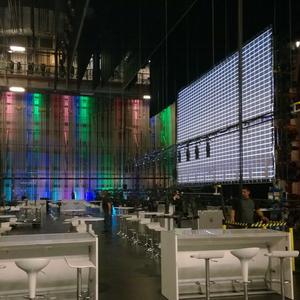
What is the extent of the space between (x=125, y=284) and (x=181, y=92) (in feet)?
34.4

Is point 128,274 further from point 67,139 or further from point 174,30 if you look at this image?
point 67,139

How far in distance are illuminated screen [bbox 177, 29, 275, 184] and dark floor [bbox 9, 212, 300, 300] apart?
3390 millimetres

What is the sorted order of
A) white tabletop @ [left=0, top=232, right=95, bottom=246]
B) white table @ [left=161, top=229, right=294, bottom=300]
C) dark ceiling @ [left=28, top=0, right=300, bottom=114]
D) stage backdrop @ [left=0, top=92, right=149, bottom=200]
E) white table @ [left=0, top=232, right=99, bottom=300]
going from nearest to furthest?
white tabletop @ [left=0, top=232, right=95, bottom=246] → white table @ [left=0, top=232, right=99, bottom=300] → white table @ [left=161, top=229, right=294, bottom=300] → dark ceiling @ [left=28, top=0, right=300, bottom=114] → stage backdrop @ [left=0, top=92, right=149, bottom=200]

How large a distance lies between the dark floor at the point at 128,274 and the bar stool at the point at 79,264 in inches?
22.4

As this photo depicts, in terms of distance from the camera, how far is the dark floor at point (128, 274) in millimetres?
5449

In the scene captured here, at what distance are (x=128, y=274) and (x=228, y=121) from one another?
20.4ft

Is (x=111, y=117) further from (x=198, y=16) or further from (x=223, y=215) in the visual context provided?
(x=223, y=215)

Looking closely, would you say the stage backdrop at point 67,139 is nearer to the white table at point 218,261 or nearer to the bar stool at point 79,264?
the white table at point 218,261

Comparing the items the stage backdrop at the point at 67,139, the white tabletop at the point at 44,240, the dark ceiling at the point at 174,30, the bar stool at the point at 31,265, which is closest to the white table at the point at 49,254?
the white tabletop at the point at 44,240

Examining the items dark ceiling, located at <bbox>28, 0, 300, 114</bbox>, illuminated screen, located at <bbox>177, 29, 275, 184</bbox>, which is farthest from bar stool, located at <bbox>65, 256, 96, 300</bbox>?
dark ceiling, located at <bbox>28, 0, 300, 114</bbox>

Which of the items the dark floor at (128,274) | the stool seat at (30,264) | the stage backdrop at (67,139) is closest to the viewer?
the stool seat at (30,264)

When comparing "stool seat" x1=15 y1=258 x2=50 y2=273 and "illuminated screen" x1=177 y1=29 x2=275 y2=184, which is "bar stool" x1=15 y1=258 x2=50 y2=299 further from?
"illuminated screen" x1=177 y1=29 x2=275 y2=184

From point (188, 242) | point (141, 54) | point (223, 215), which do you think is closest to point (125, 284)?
point (188, 242)

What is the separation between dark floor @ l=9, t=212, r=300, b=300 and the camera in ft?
17.9
